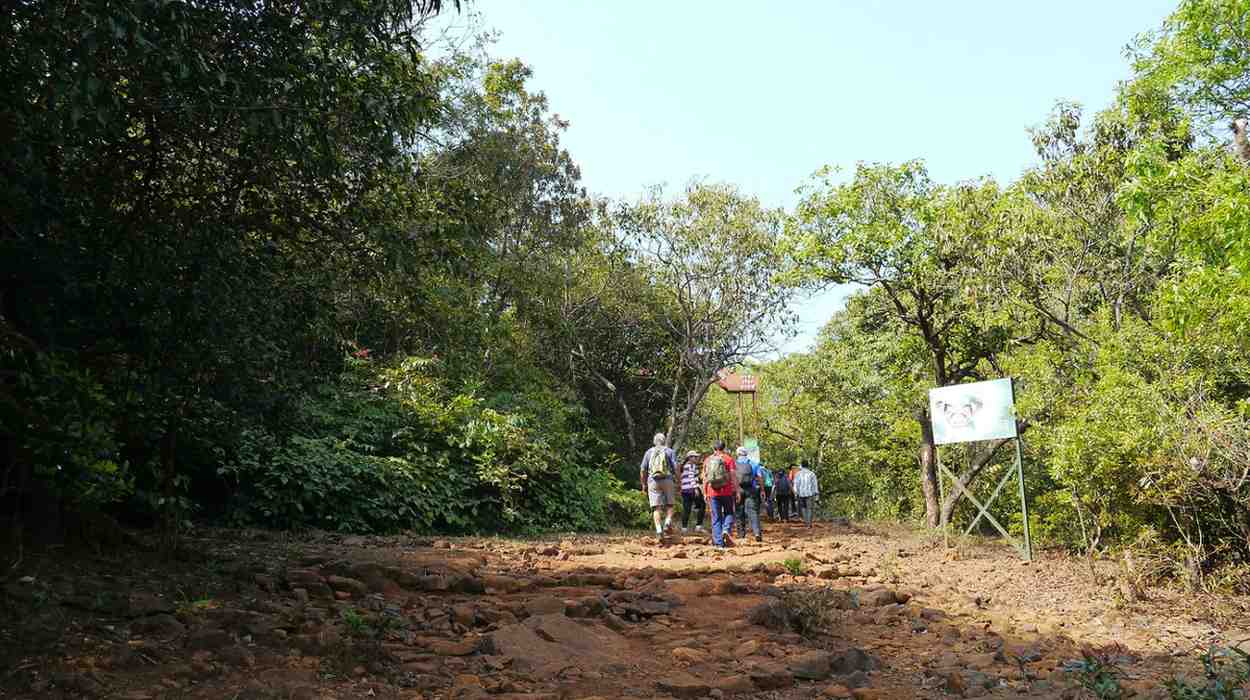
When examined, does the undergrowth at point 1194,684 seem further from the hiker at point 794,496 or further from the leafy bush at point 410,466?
the hiker at point 794,496

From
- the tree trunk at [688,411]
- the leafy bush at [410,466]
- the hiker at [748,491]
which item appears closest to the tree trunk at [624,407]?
the tree trunk at [688,411]

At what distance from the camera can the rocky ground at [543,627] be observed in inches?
211

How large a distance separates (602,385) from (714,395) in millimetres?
18677

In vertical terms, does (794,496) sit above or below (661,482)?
below

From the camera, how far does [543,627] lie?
674cm

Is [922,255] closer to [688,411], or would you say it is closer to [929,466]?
[929,466]

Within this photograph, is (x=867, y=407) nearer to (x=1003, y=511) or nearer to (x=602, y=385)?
(x=1003, y=511)

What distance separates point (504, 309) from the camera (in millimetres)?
23984

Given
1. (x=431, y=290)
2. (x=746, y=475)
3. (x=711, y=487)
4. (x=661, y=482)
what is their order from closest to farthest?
(x=431, y=290) → (x=711, y=487) → (x=661, y=482) → (x=746, y=475)

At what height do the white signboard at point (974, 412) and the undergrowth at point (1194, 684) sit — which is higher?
the white signboard at point (974, 412)

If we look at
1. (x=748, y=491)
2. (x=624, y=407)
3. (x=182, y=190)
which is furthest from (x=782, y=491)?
(x=182, y=190)

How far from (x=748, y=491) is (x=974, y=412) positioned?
14.6 ft

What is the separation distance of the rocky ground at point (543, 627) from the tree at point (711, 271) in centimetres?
1699

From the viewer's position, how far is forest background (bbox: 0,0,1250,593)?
19.3ft
